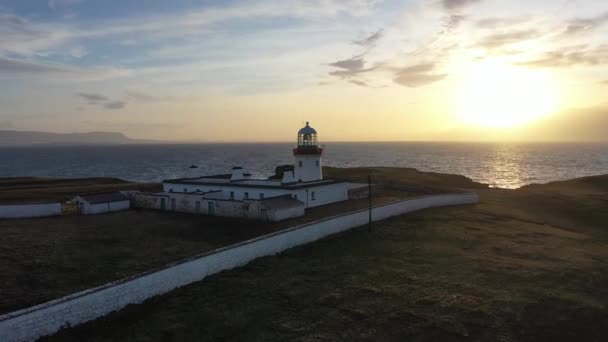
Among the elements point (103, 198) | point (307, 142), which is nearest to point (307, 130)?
point (307, 142)

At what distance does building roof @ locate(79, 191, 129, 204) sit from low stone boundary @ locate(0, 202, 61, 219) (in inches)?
86.3

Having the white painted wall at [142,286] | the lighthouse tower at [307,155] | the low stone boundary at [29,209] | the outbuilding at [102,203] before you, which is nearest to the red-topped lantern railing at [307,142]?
the lighthouse tower at [307,155]

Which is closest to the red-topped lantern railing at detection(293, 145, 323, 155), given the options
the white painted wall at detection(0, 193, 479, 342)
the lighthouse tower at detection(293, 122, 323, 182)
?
the lighthouse tower at detection(293, 122, 323, 182)

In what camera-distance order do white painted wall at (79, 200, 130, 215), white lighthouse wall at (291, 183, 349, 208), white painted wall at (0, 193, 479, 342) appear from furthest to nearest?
white lighthouse wall at (291, 183, 349, 208)
white painted wall at (79, 200, 130, 215)
white painted wall at (0, 193, 479, 342)

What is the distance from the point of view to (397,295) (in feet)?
61.7

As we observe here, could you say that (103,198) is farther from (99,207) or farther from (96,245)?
(96,245)

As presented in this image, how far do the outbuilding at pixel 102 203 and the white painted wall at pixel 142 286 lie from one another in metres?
18.8

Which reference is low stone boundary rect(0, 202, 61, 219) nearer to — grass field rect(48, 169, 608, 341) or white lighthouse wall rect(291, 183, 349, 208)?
white lighthouse wall rect(291, 183, 349, 208)

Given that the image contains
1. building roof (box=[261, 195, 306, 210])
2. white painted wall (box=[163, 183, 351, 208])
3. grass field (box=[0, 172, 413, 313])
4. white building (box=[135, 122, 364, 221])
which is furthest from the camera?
white painted wall (box=[163, 183, 351, 208])

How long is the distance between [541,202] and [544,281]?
94.7 feet

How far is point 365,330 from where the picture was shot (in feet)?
51.4

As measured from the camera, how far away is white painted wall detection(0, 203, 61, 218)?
3275 centimetres

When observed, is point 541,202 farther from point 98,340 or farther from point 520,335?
point 98,340

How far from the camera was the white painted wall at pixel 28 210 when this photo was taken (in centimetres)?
3275
